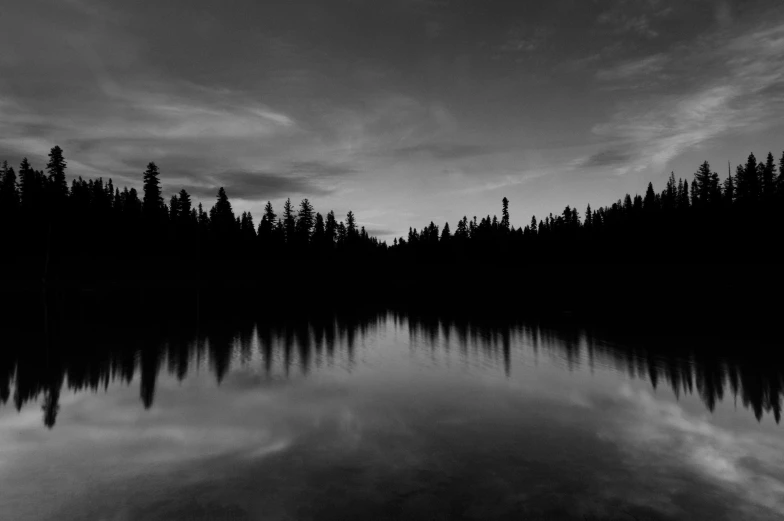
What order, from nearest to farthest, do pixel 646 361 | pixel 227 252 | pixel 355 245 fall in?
pixel 646 361
pixel 227 252
pixel 355 245

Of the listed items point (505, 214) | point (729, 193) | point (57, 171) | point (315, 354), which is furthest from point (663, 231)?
point (57, 171)

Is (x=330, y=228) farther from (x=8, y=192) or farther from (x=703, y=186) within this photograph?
(x=703, y=186)

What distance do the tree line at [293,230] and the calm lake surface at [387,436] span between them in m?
81.2

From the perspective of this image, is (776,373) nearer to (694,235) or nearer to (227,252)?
(694,235)

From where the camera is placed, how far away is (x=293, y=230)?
472ft

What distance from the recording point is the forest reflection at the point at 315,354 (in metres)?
15.1

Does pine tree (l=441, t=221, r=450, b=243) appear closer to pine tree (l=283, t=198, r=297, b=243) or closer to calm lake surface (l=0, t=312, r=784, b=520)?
pine tree (l=283, t=198, r=297, b=243)

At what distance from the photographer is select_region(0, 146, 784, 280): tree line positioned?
8888 centimetres

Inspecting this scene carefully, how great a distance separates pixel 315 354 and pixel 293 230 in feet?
415

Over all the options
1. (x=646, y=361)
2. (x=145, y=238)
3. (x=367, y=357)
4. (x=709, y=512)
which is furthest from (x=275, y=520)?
(x=145, y=238)

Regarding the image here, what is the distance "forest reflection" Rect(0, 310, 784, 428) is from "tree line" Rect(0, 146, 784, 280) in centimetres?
7085

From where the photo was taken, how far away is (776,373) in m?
17.0

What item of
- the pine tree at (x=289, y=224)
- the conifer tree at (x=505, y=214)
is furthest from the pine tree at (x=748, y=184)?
the pine tree at (x=289, y=224)

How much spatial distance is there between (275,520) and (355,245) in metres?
161
